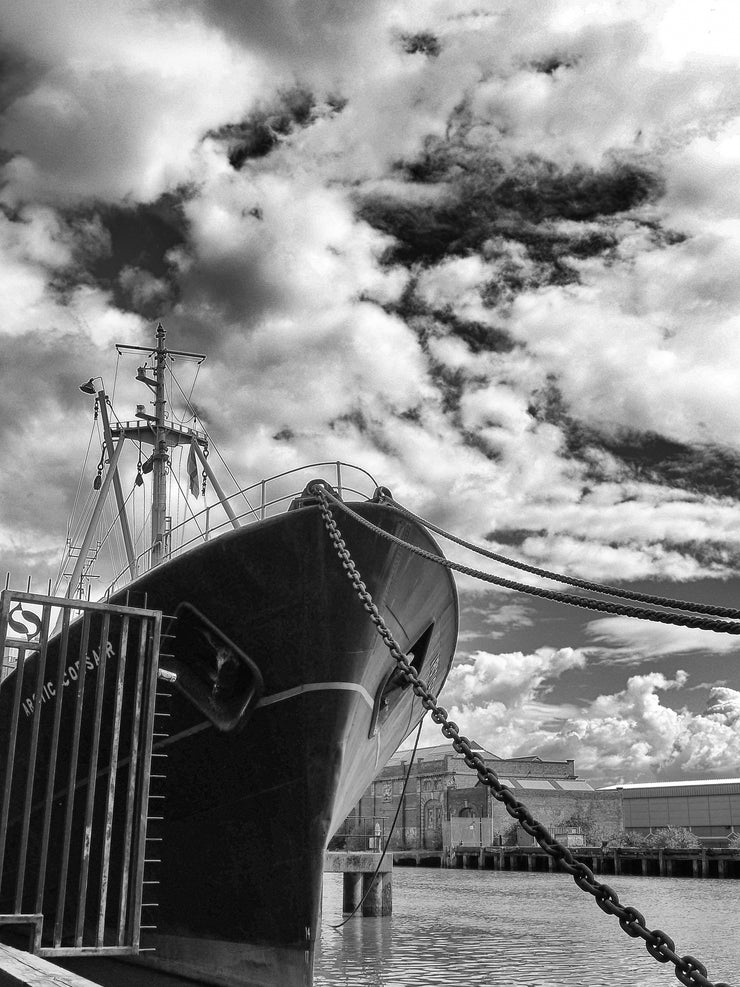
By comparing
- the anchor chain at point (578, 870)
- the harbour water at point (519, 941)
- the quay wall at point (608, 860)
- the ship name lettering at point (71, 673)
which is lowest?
the quay wall at point (608, 860)

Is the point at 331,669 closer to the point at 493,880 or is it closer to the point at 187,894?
the point at 187,894

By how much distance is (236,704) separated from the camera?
913 centimetres

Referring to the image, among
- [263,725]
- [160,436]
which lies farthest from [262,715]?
[160,436]

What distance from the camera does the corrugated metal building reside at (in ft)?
204

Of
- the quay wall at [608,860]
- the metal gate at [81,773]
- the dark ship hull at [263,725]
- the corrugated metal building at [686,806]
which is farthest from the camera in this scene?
the corrugated metal building at [686,806]

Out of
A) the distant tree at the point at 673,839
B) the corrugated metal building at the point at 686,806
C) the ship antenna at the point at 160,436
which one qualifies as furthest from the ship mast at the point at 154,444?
the corrugated metal building at the point at 686,806

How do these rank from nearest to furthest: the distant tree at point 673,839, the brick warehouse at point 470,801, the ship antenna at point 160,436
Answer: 1. the ship antenna at point 160,436
2. the distant tree at point 673,839
3. the brick warehouse at point 470,801

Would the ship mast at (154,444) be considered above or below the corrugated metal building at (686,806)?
above

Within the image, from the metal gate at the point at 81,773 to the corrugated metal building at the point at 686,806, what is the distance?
196 ft

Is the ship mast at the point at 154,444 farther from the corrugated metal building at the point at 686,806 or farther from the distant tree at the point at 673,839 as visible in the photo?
the corrugated metal building at the point at 686,806

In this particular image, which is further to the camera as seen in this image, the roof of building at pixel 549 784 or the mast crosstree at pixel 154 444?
the roof of building at pixel 549 784

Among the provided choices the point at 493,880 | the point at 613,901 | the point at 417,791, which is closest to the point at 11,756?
the point at 613,901

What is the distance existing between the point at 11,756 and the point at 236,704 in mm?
2503

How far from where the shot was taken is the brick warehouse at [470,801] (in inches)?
2282
